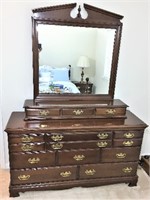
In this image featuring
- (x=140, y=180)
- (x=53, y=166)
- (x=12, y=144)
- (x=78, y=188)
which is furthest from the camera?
(x=140, y=180)

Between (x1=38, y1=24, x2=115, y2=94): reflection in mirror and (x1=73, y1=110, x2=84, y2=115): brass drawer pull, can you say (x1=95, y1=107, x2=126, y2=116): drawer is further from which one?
(x1=38, y1=24, x2=115, y2=94): reflection in mirror

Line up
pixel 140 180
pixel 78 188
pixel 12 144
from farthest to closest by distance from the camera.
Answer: pixel 140 180, pixel 78 188, pixel 12 144

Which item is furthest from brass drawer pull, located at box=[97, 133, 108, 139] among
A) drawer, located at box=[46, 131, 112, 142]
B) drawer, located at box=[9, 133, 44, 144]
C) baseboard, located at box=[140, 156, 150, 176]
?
baseboard, located at box=[140, 156, 150, 176]

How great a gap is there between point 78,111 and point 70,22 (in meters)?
0.92

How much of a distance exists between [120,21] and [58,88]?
983 mm

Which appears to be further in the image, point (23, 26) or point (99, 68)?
point (99, 68)

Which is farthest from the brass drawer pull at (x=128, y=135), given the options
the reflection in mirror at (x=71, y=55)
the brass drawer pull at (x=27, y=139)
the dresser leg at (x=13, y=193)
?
the dresser leg at (x=13, y=193)

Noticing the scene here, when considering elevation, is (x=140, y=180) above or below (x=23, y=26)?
below

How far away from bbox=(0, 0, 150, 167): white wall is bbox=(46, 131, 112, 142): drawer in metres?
0.60

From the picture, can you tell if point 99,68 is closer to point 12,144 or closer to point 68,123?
point 68,123

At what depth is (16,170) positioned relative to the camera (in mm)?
2148

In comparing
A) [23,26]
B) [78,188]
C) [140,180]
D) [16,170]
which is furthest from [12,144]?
[140,180]

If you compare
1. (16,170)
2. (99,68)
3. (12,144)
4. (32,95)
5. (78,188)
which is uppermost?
(99,68)

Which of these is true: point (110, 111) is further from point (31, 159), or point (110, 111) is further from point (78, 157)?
point (31, 159)
